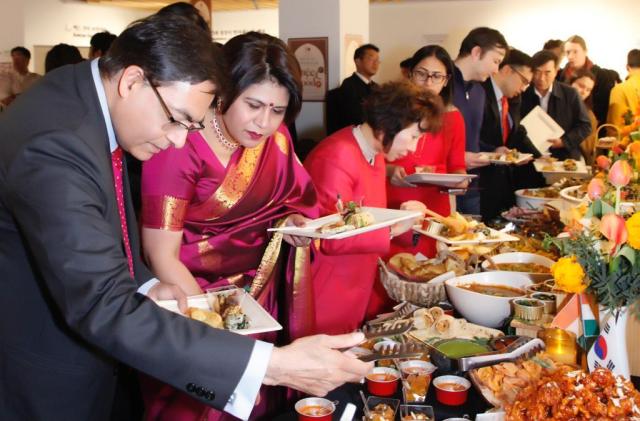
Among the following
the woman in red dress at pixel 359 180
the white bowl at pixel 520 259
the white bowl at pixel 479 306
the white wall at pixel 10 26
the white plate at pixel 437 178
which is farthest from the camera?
the white wall at pixel 10 26

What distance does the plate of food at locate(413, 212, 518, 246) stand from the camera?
234 cm

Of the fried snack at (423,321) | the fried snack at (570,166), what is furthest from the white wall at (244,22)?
the fried snack at (423,321)

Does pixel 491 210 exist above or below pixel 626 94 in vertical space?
below

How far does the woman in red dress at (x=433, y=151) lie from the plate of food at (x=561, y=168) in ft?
3.49

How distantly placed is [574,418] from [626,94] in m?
5.59

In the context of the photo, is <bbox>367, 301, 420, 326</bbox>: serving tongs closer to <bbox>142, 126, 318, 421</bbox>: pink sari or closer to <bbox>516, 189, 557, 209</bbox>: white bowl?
<bbox>142, 126, 318, 421</bbox>: pink sari

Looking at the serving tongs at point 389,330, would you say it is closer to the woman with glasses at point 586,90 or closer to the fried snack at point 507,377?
the fried snack at point 507,377

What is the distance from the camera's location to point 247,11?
10648 mm

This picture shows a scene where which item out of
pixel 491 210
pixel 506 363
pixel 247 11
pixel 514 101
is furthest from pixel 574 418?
pixel 247 11

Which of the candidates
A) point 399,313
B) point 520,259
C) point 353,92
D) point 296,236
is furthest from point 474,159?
point 399,313

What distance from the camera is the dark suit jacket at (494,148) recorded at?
4.32m

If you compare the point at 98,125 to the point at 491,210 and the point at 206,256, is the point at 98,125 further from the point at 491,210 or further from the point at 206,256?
the point at 491,210

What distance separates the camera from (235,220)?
2002 millimetres

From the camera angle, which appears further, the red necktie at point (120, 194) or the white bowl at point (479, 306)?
the white bowl at point (479, 306)
